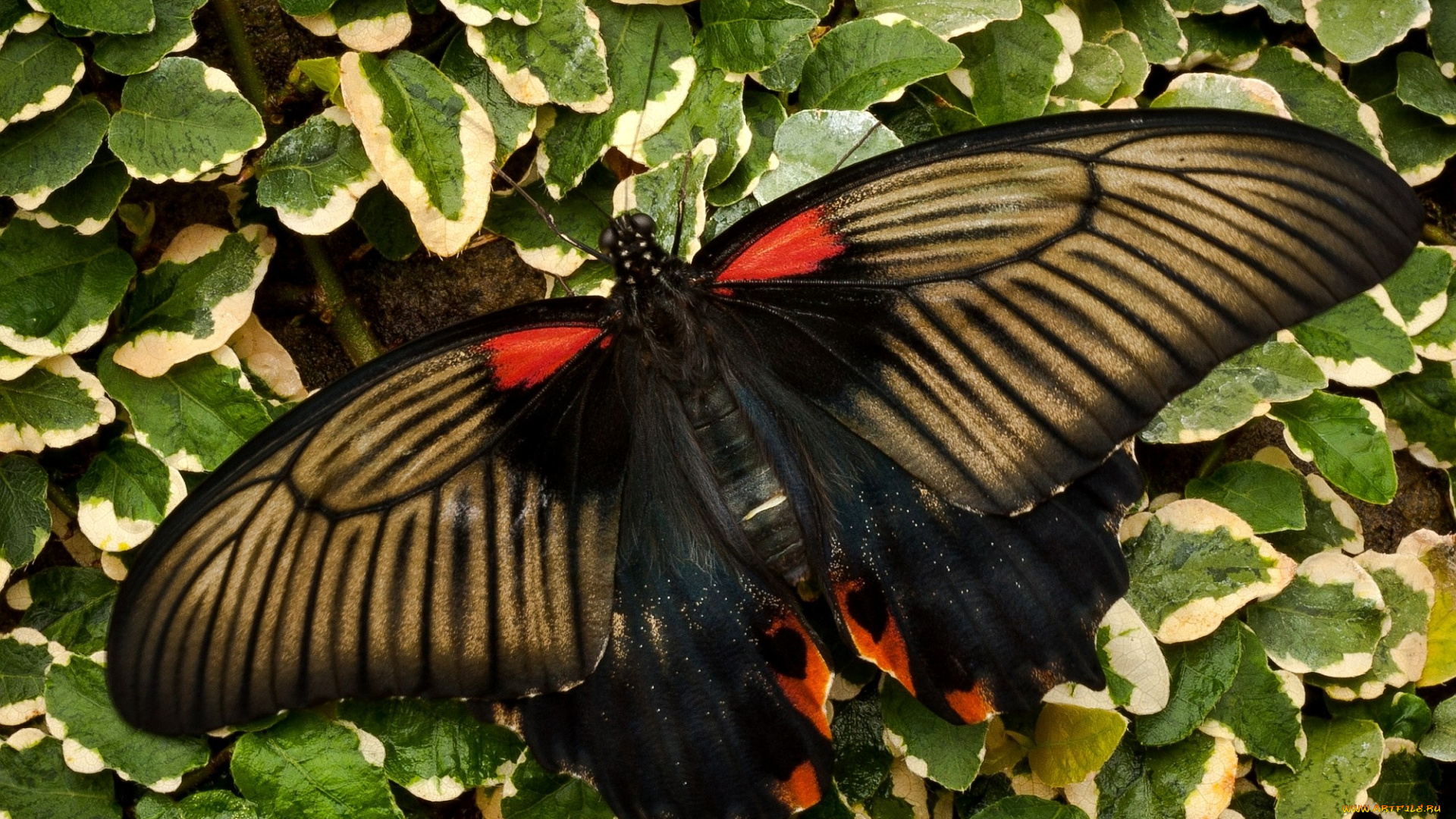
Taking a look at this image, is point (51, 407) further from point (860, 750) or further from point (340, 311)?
Result: point (860, 750)

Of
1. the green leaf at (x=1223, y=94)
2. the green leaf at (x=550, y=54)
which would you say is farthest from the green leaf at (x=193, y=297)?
the green leaf at (x=1223, y=94)

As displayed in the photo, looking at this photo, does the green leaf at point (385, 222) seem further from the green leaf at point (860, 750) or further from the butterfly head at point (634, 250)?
the green leaf at point (860, 750)

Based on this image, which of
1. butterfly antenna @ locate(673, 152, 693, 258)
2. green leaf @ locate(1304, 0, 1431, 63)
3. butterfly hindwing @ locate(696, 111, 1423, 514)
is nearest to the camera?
butterfly hindwing @ locate(696, 111, 1423, 514)

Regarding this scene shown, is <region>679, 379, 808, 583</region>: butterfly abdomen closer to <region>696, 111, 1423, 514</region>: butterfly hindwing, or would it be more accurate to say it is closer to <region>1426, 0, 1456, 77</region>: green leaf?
<region>696, 111, 1423, 514</region>: butterfly hindwing

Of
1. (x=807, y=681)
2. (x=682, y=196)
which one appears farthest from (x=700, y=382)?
(x=807, y=681)

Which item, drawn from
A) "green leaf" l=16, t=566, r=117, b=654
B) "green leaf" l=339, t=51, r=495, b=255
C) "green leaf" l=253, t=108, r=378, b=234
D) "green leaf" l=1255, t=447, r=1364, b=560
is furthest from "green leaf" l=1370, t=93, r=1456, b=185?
"green leaf" l=16, t=566, r=117, b=654

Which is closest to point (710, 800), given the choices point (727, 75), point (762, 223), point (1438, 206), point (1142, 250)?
point (762, 223)
